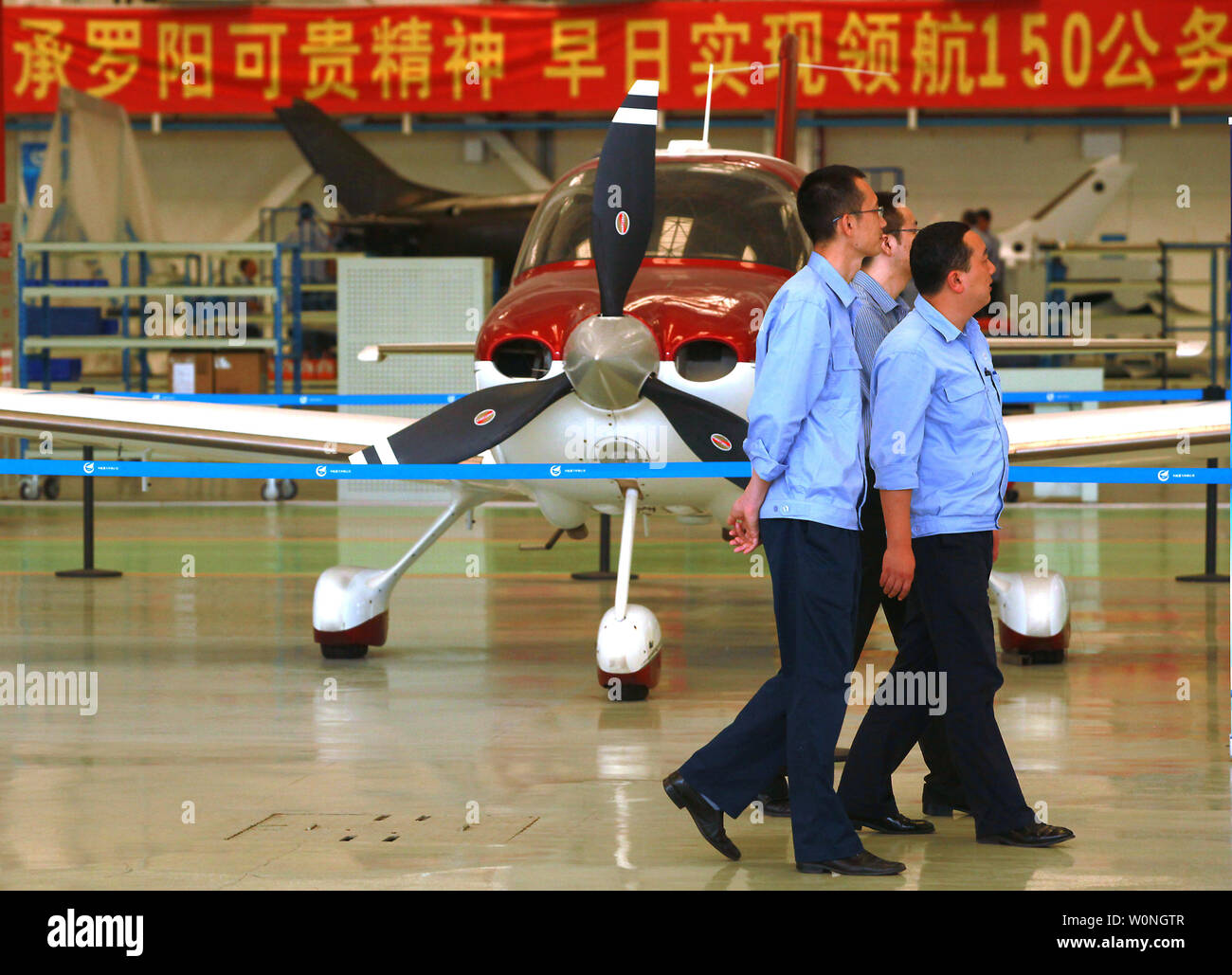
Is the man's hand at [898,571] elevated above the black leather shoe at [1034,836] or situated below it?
above

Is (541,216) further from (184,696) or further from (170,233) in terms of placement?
(170,233)

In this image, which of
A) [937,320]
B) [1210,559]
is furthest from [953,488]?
[1210,559]

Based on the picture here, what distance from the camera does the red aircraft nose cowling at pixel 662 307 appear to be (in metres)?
5.76

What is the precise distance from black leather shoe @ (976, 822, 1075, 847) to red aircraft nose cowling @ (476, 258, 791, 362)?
236 cm

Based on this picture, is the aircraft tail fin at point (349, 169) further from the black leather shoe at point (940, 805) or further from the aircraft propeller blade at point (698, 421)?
the black leather shoe at point (940, 805)

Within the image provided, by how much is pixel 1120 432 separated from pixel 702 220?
1.90 meters

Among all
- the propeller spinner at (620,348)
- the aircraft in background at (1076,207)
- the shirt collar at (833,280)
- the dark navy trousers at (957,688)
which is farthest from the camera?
the aircraft in background at (1076,207)

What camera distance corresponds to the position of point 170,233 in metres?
23.7

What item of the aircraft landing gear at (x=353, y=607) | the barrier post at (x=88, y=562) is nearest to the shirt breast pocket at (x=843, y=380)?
the aircraft landing gear at (x=353, y=607)

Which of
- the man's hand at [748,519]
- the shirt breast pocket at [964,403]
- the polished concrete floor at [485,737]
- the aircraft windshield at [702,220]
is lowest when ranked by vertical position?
the polished concrete floor at [485,737]

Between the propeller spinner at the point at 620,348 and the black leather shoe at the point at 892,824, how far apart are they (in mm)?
1936

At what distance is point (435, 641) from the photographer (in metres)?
7.19
